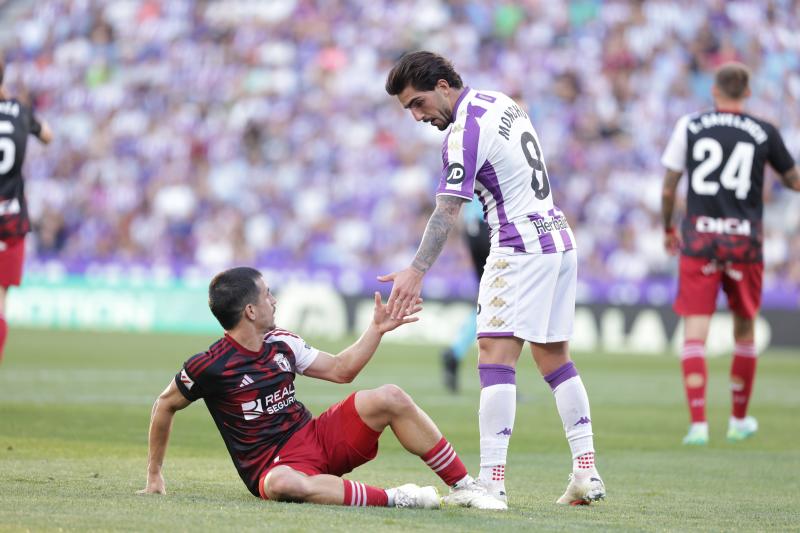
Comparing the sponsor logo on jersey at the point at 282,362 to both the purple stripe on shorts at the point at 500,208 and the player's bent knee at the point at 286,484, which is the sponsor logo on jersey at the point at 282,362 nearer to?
the player's bent knee at the point at 286,484

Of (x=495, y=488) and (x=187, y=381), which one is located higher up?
(x=187, y=381)

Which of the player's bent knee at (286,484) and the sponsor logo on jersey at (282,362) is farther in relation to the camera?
the sponsor logo on jersey at (282,362)

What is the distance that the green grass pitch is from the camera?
4.98 metres

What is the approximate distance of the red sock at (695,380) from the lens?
895 centimetres

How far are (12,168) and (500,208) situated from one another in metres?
4.58

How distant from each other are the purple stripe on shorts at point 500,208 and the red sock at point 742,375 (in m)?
4.02

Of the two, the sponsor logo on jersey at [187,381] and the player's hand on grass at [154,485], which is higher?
the sponsor logo on jersey at [187,381]

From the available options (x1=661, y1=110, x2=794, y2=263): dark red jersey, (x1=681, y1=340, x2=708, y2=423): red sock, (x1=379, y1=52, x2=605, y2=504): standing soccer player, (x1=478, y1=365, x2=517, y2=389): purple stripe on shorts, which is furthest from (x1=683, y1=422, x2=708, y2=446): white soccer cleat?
(x1=478, y1=365, x2=517, y2=389): purple stripe on shorts

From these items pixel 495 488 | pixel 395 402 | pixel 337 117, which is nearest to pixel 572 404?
pixel 495 488

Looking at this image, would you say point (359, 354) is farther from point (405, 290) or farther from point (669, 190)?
point (669, 190)

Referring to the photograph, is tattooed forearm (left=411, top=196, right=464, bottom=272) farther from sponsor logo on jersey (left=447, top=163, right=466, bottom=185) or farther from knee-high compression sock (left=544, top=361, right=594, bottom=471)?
knee-high compression sock (left=544, top=361, right=594, bottom=471)

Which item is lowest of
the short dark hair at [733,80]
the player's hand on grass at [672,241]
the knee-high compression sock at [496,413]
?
the knee-high compression sock at [496,413]

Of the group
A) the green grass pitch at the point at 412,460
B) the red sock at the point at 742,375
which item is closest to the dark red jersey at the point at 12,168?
the green grass pitch at the point at 412,460

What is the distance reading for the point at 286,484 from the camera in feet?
17.5
